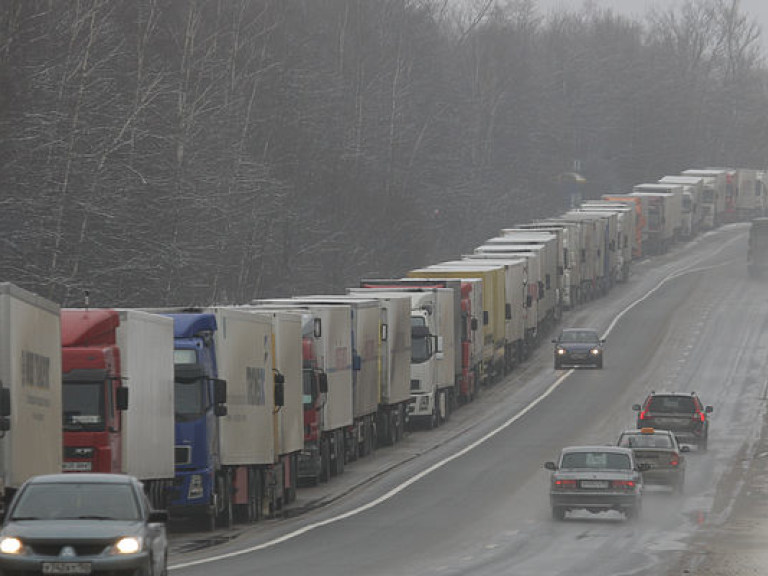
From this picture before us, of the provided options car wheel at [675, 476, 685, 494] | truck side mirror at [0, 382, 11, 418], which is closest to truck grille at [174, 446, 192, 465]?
truck side mirror at [0, 382, 11, 418]

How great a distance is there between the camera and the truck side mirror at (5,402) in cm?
2173

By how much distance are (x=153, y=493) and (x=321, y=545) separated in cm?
263

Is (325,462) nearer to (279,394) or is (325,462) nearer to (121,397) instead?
(279,394)

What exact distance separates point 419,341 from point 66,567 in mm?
36229

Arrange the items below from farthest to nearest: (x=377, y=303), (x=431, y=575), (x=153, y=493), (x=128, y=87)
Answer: (x=128, y=87)
(x=377, y=303)
(x=153, y=493)
(x=431, y=575)

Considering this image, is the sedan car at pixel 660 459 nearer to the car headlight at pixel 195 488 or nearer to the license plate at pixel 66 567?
the car headlight at pixel 195 488

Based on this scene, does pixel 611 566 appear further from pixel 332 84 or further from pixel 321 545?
pixel 332 84

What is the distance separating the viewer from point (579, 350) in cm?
7388

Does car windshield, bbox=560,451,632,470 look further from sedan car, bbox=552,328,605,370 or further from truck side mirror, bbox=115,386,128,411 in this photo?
sedan car, bbox=552,328,605,370

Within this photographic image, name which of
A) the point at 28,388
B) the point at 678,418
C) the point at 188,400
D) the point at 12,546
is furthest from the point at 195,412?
the point at 678,418

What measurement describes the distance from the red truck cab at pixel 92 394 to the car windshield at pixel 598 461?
10691 millimetres

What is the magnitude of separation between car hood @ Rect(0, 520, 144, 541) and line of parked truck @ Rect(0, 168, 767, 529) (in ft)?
8.64

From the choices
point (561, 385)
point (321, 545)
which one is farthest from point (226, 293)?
point (321, 545)

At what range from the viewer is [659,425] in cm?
5112
